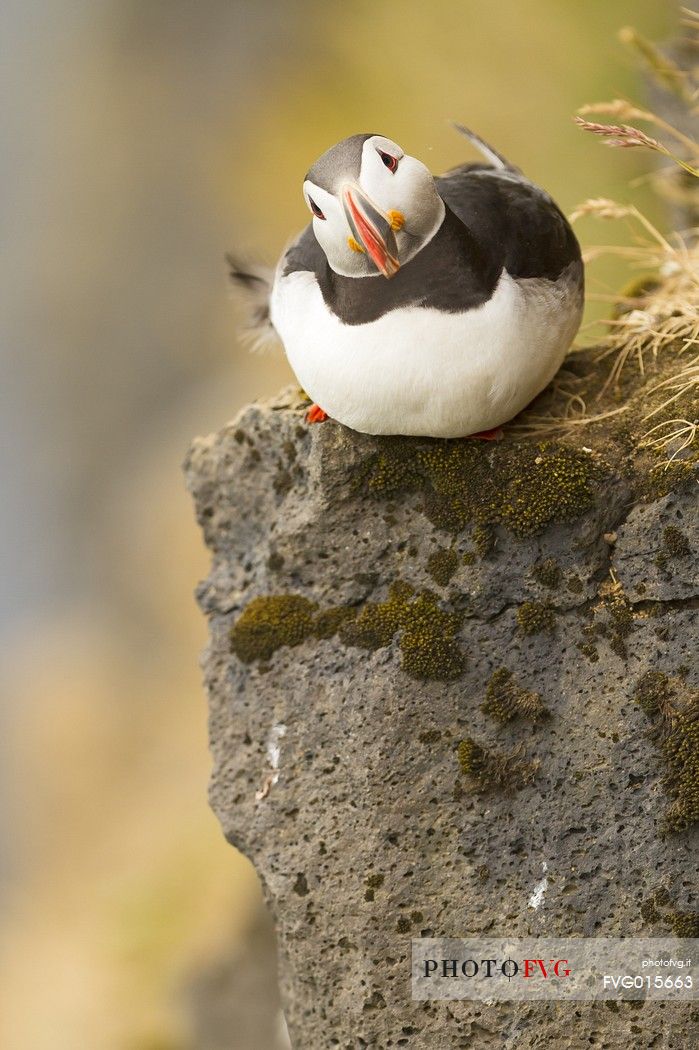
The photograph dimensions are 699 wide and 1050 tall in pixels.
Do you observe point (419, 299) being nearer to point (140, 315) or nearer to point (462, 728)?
point (462, 728)

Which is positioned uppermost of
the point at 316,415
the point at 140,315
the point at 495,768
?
the point at 316,415

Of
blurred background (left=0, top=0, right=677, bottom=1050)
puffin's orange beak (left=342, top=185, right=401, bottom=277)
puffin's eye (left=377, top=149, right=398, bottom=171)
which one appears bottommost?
blurred background (left=0, top=0, right=677, bottom=1050)

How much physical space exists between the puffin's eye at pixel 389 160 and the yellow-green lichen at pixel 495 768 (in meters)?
1.07

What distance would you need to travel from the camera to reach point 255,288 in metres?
2.60

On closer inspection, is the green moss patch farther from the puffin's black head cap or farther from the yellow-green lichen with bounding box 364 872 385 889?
the puffin's black head cap

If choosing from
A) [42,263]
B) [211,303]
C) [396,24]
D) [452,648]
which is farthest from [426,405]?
[42,263]

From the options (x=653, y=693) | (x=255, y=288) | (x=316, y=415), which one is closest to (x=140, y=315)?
(x=255, y=288)

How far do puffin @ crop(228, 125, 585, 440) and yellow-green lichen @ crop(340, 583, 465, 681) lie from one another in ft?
1.12

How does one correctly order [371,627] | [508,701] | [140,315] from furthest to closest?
1. [140,315]
2. [371,627]
3. [508,701]

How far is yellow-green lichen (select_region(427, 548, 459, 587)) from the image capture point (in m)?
2.08

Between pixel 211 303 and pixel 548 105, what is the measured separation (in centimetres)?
305

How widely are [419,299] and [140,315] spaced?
574 cm

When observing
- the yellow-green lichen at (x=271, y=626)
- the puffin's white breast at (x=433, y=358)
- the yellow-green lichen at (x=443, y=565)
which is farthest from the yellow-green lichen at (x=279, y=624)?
the puffin's white breast at (x=433, y=358)

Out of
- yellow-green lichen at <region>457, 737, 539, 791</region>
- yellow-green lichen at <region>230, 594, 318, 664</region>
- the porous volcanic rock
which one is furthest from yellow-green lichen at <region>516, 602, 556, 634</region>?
yellow-green lichen at <region>230, 594, 318, 664</region>
